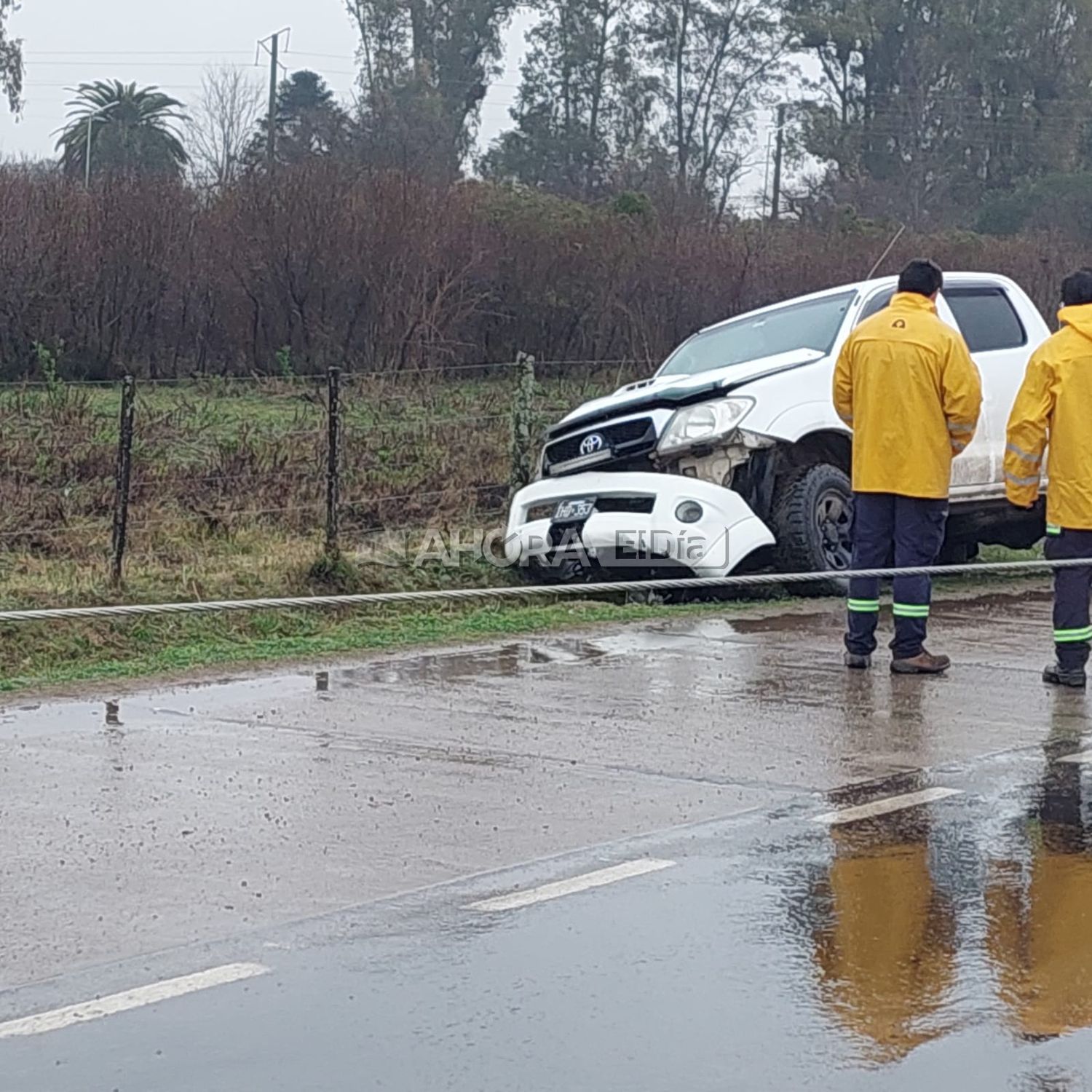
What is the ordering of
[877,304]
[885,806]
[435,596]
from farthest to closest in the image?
[877,304], [435,596], [885,806]

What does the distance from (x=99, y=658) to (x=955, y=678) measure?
15.3 feet

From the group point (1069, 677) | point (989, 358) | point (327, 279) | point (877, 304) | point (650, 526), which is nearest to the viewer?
point (1069, 677)

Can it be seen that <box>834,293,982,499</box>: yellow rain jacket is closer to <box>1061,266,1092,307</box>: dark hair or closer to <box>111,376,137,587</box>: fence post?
<box>1061,266,1092,307</box>: dark hair

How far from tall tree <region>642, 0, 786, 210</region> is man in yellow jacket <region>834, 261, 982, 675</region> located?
133 ft

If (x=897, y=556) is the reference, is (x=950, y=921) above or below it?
below

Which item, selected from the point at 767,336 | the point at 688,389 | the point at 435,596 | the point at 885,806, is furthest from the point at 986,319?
the point at 885,806

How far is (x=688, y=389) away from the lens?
12.0 m

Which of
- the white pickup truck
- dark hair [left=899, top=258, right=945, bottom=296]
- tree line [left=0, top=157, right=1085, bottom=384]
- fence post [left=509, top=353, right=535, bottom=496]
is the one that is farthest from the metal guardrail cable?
tree line [left=0, top=157, right=1085, bottom=384]

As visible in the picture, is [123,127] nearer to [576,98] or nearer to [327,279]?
[576,98]

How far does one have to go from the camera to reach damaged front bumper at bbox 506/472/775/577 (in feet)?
38.0

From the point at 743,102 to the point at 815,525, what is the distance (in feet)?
133

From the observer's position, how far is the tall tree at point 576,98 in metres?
49.5

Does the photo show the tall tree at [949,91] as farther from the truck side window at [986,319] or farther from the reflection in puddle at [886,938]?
the reflection in puddle at [886,938]

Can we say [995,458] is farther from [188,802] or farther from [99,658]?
[188,802]
